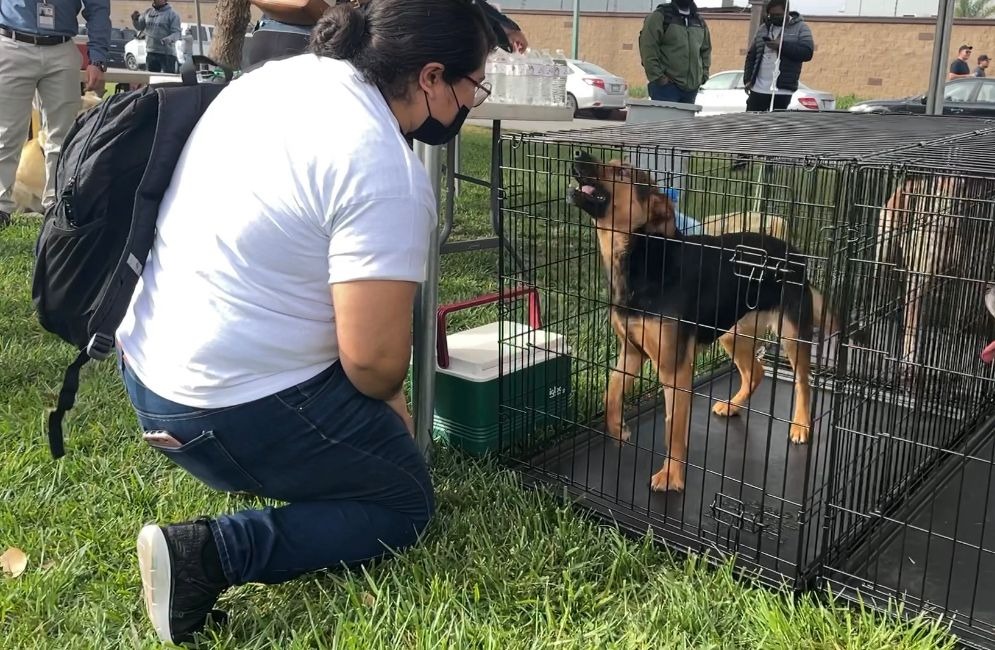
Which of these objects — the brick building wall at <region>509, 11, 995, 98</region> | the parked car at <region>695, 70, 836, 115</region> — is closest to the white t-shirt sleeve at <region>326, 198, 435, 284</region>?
the parked car at <region>695, 70, 836, 115</region>

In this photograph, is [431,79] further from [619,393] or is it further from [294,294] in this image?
[619,393]

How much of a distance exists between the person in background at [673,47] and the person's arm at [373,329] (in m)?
6.44

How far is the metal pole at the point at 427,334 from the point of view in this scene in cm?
275

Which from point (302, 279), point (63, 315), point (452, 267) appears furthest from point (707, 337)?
point (452, 267)

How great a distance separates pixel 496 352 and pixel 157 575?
5.09ft

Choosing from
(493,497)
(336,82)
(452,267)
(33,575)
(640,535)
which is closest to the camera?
(336,82)

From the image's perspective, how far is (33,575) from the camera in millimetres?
2248

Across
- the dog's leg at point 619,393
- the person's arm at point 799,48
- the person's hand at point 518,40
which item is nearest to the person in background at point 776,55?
the person's arm at point 799,48

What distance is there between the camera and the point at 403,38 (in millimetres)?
1975

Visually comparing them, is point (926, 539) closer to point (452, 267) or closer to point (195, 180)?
point (195, 180)

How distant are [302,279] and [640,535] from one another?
4.24ft

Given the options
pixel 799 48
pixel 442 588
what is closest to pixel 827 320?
pixel 442 588

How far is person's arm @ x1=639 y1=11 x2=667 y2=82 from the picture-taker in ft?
25.5

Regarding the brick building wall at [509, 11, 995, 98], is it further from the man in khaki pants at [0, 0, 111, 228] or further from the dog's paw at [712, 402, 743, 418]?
the dog's paw at [712, 402, 743, 418]
